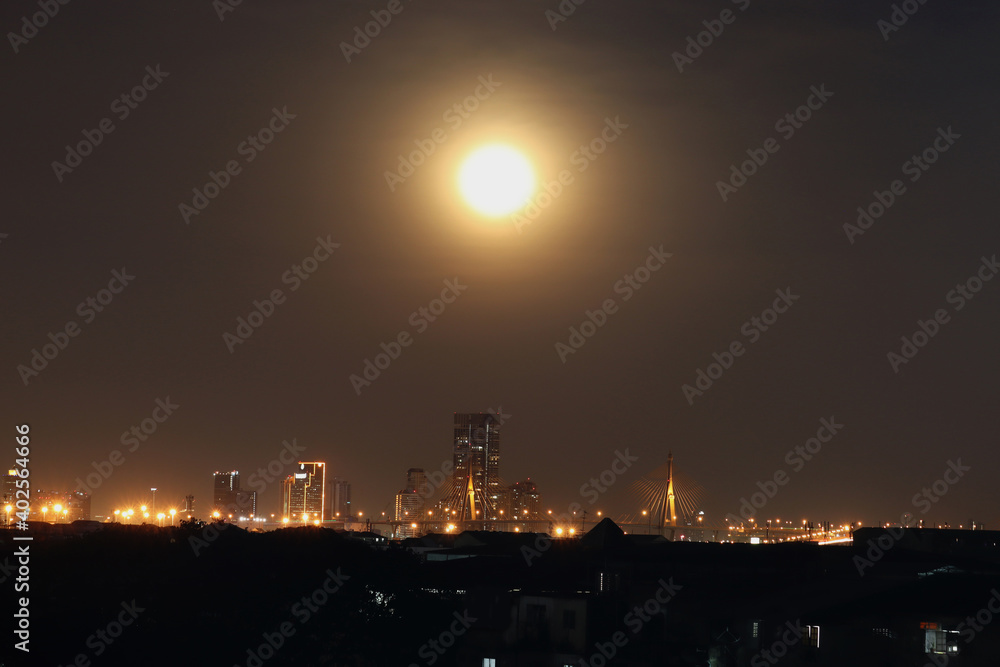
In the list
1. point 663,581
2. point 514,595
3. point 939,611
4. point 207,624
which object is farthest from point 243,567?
point 939,611

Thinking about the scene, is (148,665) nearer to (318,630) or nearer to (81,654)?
(81,654)


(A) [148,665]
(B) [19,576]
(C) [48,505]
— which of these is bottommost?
(A) [148,665]

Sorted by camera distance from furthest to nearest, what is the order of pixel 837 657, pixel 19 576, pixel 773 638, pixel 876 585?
pixel 876 585 < pixel 773 638 < pixel 837 657 < pixel 19 576

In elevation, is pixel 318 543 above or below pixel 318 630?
above

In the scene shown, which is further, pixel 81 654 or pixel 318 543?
pixel 318 543

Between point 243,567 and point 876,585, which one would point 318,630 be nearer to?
point 243,567

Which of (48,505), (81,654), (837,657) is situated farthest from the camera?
(48,505)

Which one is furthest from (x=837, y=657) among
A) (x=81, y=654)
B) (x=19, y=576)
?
(x=19, y=576)

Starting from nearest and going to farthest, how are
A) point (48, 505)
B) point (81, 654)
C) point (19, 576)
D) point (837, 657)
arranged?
1. point (81, 654)
2. point (19, 576)
3. point (837, 657)
4. point (48, 505)

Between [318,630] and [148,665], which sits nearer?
[148,665]
